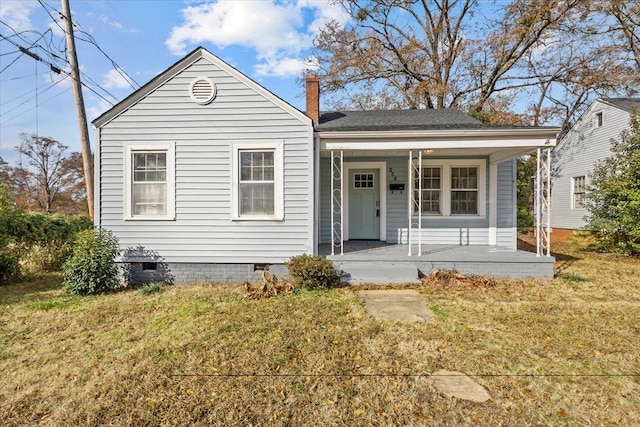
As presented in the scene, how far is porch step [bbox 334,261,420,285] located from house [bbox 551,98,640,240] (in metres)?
12.0

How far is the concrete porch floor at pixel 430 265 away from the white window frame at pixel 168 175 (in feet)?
11.9

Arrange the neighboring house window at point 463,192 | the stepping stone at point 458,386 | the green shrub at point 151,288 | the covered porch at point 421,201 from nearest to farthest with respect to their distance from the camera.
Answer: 1. the stepping stone at point 458,386
2. the green shrub at point 151,288
3. the covered porch at point 421,201
4. the neighboring house window at point 463,192

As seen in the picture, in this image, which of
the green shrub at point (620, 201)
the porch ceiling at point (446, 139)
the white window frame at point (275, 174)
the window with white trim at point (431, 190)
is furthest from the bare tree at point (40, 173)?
the green shrub at point (620, 201)

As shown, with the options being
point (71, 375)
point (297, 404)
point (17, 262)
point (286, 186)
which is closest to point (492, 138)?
point (286, 186)

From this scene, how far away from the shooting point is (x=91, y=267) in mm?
6004

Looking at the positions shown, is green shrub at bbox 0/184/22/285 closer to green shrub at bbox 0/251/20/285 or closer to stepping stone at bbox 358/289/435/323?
green shrub at bbox 0/251/20/285

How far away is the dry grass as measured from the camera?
2.59 meters

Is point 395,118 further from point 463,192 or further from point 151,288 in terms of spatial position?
point 151,288

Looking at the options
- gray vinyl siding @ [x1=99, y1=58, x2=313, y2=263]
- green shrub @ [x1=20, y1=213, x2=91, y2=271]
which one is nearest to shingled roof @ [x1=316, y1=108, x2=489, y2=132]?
gray vinyl siding @ [x1=99, y1=58, x2=313, y2=263]

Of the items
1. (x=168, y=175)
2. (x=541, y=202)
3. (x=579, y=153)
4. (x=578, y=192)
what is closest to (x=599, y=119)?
(x=579, y=153)

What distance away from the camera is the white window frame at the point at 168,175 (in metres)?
6.70

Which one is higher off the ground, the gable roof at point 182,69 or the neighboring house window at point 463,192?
the gable roof at point 182,69

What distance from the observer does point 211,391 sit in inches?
112

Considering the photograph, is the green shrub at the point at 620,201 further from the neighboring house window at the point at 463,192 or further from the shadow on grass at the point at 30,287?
the shadow on grass at the point at 30,287
